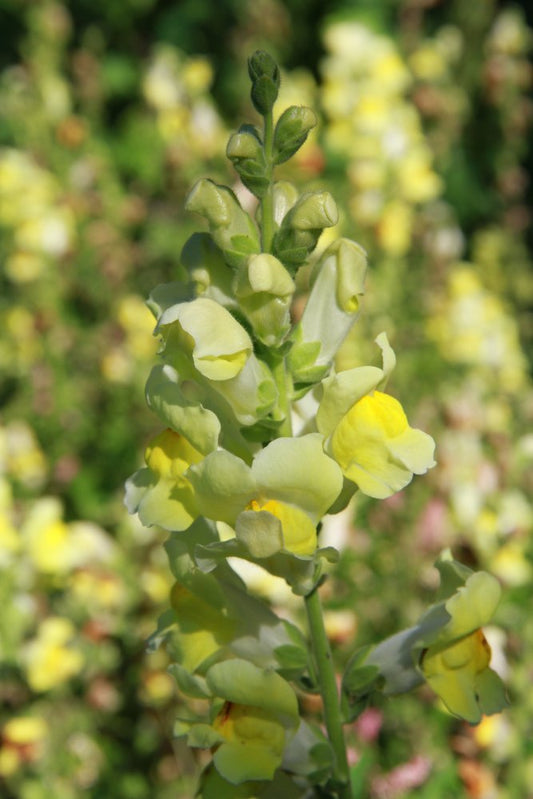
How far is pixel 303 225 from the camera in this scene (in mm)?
1034

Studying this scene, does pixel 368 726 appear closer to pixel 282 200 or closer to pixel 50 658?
pixel 50 658

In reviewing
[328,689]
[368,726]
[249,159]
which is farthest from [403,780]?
[249,159]

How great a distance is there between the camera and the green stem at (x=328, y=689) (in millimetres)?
1121

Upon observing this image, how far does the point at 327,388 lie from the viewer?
1023 mm

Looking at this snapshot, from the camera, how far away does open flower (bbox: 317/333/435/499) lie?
1.01 meters

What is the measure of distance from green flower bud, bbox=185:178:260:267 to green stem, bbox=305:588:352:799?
1.34ft

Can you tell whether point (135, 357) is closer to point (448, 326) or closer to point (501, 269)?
point (448, 326)

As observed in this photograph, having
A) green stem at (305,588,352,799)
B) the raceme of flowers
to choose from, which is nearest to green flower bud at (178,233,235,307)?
the raceme of flowers

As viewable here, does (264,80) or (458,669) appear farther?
(458,669)

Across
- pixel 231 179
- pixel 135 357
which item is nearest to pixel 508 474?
pixel 135 357

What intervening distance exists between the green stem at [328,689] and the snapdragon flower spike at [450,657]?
0.13ft

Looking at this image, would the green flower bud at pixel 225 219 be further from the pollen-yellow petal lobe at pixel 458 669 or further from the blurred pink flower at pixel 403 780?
the blurred pink flower at pixel 403 780

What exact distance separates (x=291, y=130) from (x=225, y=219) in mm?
127

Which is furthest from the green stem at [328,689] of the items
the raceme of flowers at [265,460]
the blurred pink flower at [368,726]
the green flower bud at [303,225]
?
the blurred pink flower at [368,726]
